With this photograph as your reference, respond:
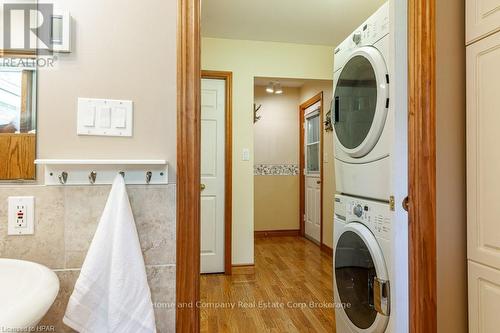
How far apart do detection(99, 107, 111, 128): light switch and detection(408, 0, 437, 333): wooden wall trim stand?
1.13 metres

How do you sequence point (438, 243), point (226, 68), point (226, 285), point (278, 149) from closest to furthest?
1. point (438, 243)
2. point (226, 285)
3. point (226, 68)
4. point (278, 149)

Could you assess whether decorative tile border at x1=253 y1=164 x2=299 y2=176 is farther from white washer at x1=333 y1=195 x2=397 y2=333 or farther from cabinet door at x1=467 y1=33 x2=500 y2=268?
cabinet door at x1=467 y1=33 x2=500 y2=268

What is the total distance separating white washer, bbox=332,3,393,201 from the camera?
4.50ft

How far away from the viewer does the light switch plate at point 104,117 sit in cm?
92

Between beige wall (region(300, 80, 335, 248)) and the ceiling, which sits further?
beige wall (region(300, 80, 335, 248))

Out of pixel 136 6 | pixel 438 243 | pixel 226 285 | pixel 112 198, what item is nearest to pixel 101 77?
pixel 136 6

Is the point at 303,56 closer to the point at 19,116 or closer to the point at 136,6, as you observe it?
the point at 136,6

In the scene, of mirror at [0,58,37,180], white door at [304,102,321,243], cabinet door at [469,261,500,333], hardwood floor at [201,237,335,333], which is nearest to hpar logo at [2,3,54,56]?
mirror at [0,58,37,180]

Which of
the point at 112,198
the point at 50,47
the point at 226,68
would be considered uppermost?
the point at 226,68

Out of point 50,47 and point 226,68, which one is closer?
point 50,47

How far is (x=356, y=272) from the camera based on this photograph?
1598 mm

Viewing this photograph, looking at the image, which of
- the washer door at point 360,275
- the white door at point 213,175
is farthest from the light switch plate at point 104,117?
the white door at point 213,175

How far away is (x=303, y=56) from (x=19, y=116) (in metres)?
2.86

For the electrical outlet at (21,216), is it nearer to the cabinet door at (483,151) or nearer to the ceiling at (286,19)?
the cabinet door at (483,151)
